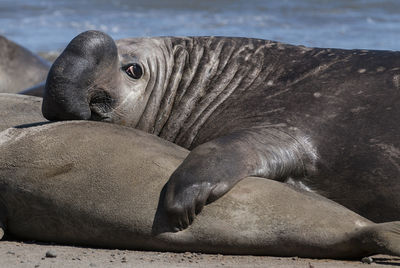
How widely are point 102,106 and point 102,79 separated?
0.21 meters

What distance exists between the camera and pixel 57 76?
5598 millimetres

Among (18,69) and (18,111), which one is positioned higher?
(18,69)

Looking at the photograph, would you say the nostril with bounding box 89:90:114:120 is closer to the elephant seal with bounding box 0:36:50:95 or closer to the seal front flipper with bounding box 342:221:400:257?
the seal front flipper with bounding box 342:221:400:257

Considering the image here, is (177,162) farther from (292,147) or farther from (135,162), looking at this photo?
(292,147)

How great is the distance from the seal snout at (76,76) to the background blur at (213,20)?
29.8 ft

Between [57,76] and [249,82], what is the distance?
140 cm

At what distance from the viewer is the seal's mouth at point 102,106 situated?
237 inches

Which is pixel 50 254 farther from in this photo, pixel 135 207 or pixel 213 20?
pixel 213 20

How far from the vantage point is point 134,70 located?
6.28 metres

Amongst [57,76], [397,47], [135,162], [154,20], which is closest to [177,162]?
[135,162]

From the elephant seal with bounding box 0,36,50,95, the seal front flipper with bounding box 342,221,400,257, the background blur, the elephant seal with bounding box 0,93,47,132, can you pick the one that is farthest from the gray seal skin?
the background blur

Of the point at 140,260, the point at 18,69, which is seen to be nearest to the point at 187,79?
the point at 140,260

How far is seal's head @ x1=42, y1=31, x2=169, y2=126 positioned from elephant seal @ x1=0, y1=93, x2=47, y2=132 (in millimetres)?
540

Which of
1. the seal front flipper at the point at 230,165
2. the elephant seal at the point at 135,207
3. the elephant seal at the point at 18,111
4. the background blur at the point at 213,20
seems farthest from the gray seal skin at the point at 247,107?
the background blur at the point at 213,20
